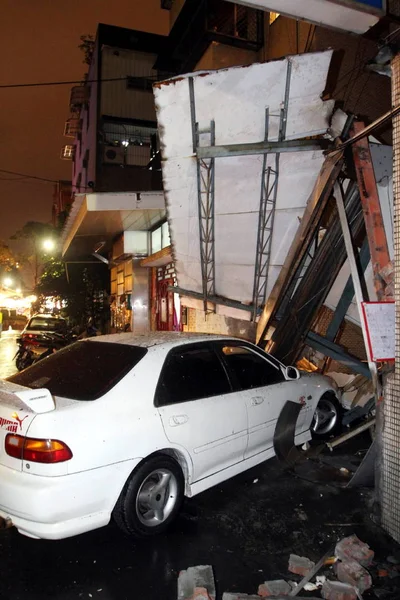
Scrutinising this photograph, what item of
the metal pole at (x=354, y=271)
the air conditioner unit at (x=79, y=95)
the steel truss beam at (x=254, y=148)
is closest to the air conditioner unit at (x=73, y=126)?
the air conditioner unit at (x=79, y=95)

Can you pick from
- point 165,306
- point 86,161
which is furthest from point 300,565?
point 86,161

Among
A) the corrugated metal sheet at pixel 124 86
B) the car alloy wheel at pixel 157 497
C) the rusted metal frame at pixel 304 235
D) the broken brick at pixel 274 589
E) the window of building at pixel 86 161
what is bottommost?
the broken brick at pixel 274 589

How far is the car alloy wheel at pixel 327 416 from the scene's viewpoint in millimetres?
5715

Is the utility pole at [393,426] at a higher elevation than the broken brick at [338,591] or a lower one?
higher

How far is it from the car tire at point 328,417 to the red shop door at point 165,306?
7576 mm

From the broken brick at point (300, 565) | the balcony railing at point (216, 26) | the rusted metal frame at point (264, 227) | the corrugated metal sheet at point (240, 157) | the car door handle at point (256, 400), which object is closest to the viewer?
the broken brick at point (300, 565)

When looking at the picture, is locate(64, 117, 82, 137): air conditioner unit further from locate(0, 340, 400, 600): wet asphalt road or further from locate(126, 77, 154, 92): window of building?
locate(0, 340, 400, 600): wet asphalt road

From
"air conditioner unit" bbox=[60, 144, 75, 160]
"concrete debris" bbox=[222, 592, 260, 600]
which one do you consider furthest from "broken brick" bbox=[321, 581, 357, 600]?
"air conditioner unit" bbox=[60, 144, 75, 160]

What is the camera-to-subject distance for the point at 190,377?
12.9 ft

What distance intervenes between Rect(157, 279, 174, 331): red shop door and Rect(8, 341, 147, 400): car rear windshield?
8661 mm

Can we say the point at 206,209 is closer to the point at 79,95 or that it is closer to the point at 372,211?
the point at 372,211

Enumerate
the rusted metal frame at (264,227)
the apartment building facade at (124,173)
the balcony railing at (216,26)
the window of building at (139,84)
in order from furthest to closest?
the window of building at (139,84) < the apartment building facade at (124,173) < the balcony railing at (216,26) < the rusted metal frame at (264,227)

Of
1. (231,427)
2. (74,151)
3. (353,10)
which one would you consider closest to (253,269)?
(231,427)

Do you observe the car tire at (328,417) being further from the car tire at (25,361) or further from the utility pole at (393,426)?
the car tire at (25,361)
